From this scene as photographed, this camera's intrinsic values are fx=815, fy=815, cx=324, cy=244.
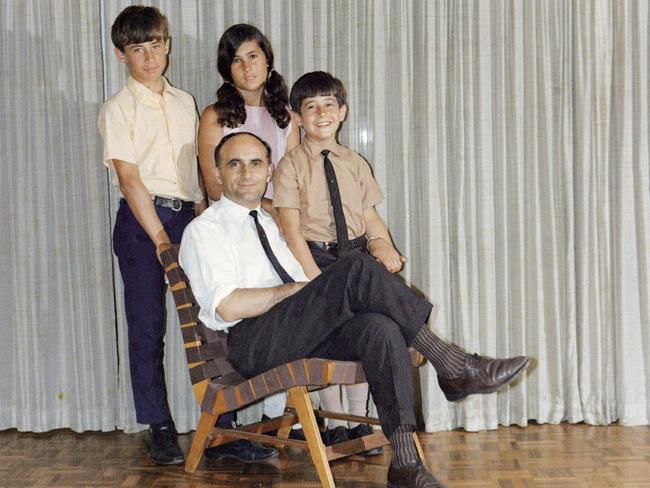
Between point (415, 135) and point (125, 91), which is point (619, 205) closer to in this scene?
point (415, 135)

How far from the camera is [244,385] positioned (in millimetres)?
2598

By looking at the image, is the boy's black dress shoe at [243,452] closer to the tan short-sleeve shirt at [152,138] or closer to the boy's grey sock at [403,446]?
the boy's grey sock at [403,446]

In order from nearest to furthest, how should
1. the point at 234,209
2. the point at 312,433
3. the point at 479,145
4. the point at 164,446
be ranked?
the point at 312,433 < the point at 234,209 < the point at 164,446 < the point at 479,145

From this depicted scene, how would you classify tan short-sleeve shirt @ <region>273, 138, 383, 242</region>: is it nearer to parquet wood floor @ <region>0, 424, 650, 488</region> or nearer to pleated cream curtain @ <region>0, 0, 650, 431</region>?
pleated cream curtain @ <region>0, 0, 650, 431</region>

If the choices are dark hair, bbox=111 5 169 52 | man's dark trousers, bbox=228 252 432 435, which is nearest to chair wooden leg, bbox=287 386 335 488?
man's dark trousers, bbox=228 252 432 435

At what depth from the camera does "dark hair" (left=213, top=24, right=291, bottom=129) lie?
Result: 310 centimetres

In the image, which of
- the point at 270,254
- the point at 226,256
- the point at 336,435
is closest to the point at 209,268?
the point at 226,256

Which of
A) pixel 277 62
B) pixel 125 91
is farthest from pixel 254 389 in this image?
pixel 277 62

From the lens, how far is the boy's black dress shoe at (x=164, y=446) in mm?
3051

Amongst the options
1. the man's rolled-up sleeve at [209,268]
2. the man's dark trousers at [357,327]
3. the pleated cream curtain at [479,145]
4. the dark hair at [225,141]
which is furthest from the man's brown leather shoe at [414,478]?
the dark hair at [225,141]

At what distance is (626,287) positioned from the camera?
11.4ft

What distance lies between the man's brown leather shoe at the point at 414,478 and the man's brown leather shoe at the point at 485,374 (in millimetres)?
264

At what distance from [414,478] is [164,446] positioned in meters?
1.11

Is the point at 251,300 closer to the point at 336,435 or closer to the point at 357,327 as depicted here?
the point at 357,327
